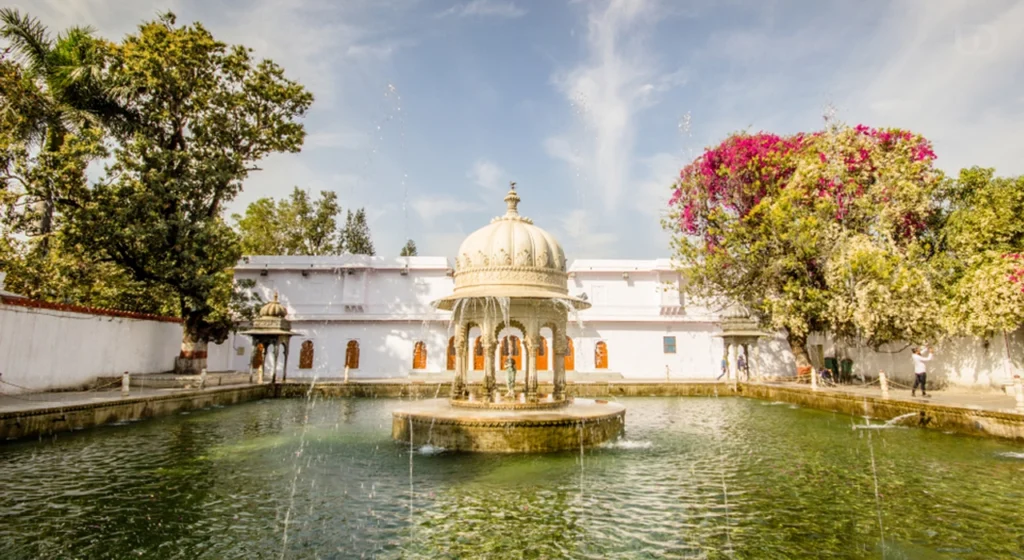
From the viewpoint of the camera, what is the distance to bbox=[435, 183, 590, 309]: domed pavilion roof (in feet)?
44.5

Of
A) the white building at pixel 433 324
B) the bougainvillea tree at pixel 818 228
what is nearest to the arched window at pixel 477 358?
the white building at pixel 433 324

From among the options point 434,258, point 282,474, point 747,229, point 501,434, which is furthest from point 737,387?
point 282,474

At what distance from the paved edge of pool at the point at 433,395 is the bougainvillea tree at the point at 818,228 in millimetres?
A: 3844

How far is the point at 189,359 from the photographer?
2389cm

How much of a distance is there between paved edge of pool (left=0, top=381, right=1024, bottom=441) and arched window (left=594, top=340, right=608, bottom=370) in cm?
720

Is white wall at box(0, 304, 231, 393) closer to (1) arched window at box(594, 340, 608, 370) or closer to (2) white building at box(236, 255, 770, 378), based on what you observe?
(2) white building at box(236, 255, 770, 378)

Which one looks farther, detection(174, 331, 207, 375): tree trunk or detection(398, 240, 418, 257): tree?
detection(398, 240, 418, 257): tree

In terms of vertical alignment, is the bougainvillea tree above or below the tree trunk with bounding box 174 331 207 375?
above

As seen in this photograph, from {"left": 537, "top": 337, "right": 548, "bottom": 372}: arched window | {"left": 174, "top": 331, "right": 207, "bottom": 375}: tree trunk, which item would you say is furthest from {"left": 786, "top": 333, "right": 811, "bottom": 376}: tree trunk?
{"left": 174, "top": 331, "right": 207, "bottom": 375}: tree trunk

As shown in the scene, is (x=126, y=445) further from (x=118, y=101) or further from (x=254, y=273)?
(x=254, y=273)

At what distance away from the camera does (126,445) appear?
38.1 ft

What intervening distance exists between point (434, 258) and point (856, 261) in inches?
853

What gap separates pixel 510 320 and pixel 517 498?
6771 millimetres

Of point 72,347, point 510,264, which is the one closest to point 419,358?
point 72,347
